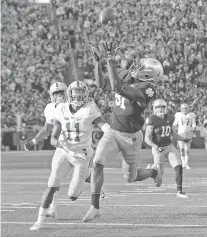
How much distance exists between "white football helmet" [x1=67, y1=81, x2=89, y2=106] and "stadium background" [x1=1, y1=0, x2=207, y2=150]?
16.2m

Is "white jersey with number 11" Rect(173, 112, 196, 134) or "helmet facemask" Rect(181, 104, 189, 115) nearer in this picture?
"helmet facemask" Rect(181, 104, 189, 115)

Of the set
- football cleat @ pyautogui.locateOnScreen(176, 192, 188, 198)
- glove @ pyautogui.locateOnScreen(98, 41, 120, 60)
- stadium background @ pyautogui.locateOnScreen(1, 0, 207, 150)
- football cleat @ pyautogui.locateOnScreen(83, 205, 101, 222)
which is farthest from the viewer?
stadium background @ pyautogui.locateOnScreen(1, 0, 207, 150)

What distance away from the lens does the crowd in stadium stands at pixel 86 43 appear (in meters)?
26.1

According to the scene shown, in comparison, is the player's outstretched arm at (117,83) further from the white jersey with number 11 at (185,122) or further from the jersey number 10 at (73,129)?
the white jersey with number 11 at (185,122)

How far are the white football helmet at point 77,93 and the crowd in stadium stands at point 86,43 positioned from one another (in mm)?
16835

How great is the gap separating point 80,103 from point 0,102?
18309 mm

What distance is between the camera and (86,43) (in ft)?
91.9

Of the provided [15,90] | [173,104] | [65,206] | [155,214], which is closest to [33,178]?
[65,206]

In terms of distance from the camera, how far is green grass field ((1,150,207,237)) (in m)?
7.47

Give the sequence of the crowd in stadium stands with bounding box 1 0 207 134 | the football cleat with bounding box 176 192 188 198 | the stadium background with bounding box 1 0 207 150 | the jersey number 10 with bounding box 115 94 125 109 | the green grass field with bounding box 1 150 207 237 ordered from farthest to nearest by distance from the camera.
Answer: the crowd in stadium stands with bounding box 1 0 207 134, the stadium background with bounding box 1 0 207 150, the football cleat with bounding box 176 192 188 198, the jersey number 10 with bounding box 115 94 125 109, the green grass field with bounding box 1 150 207 237

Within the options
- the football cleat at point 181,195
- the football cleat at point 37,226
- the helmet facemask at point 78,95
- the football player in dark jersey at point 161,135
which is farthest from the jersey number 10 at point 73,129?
the football player in dark jersey at point 161,135

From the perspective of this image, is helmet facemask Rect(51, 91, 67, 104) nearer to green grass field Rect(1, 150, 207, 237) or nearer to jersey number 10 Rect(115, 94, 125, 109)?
jersey number 10 Rect(115, 94, 125, 109)

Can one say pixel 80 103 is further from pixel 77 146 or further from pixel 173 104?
pixel 173 104

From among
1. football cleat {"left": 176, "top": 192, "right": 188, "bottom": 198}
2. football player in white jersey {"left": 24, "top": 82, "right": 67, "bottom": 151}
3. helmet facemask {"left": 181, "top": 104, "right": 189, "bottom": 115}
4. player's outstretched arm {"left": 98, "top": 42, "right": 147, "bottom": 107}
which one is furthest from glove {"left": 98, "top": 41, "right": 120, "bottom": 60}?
helmet facemask {"left": 181, "top": 104, "right": 189, "bottom": 115}
